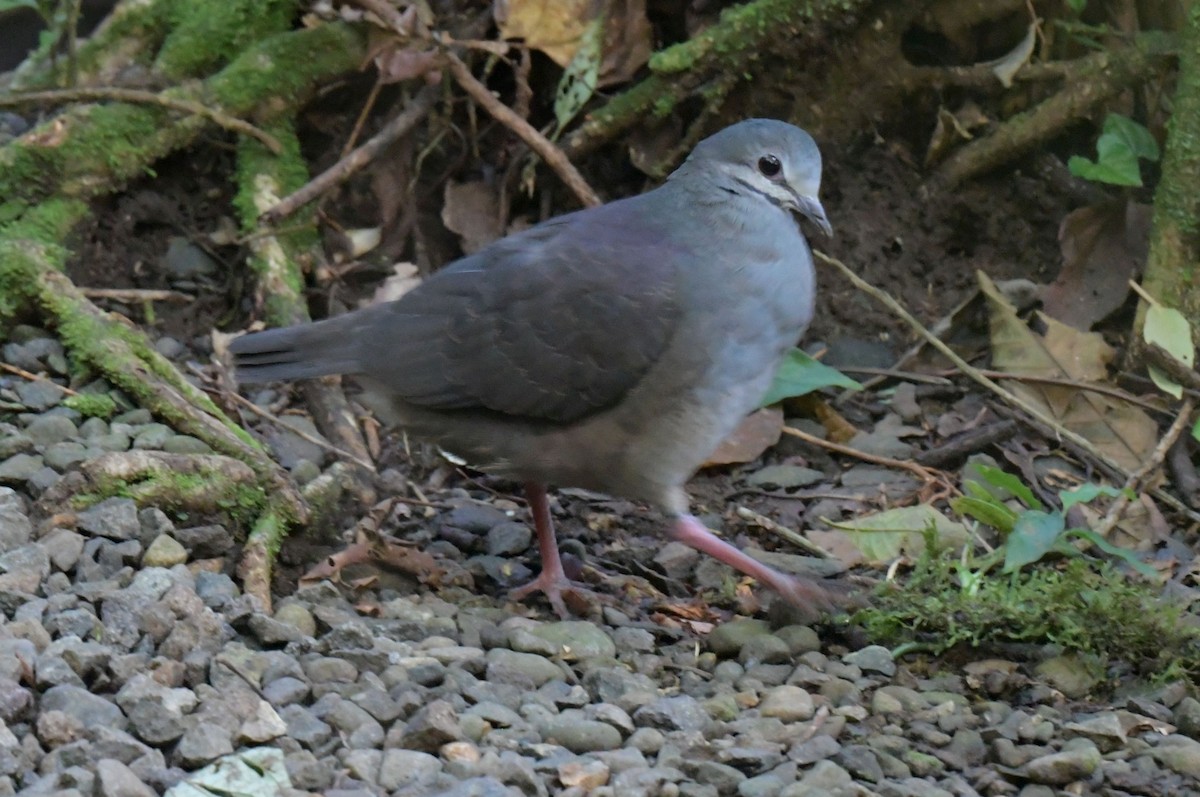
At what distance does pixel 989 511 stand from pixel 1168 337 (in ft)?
3.44

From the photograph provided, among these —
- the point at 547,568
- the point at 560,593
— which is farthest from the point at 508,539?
the point at 560,593

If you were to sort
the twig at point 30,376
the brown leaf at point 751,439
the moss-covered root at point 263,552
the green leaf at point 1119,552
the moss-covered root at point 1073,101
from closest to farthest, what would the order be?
1. the moss-covered root at point 263,552
2. the green leaf at point 1119,552
3. the twig at point 30,376
4. the brown leaf at point 751,439
5. the moss-covered root at point 1073,101

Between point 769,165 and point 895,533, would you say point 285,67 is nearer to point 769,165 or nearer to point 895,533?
point 769,165

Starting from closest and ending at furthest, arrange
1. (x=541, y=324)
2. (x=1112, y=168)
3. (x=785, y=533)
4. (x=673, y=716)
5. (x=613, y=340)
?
(x=673, y=716) < (x=613, y=340) < (x=541, y=324) < (x=785, y=533) < (x=1112, y=168)

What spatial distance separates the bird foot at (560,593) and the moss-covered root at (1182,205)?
2034mm

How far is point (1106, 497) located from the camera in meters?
4.32

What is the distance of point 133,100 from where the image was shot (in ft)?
16.4

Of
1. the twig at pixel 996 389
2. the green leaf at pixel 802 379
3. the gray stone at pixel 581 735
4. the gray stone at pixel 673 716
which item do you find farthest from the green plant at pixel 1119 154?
the gray stone at pixel 581 735

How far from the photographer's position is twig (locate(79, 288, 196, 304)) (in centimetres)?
480

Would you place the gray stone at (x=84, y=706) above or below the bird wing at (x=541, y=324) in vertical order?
below

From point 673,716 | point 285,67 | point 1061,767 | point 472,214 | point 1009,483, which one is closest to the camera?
point 1061,767

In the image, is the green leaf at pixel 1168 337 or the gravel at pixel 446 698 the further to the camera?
the green leaf at pixel 1168 337

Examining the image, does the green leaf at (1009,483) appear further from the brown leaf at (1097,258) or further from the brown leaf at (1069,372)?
the brown leaf at (1097,258)

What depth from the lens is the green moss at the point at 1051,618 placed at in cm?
338
